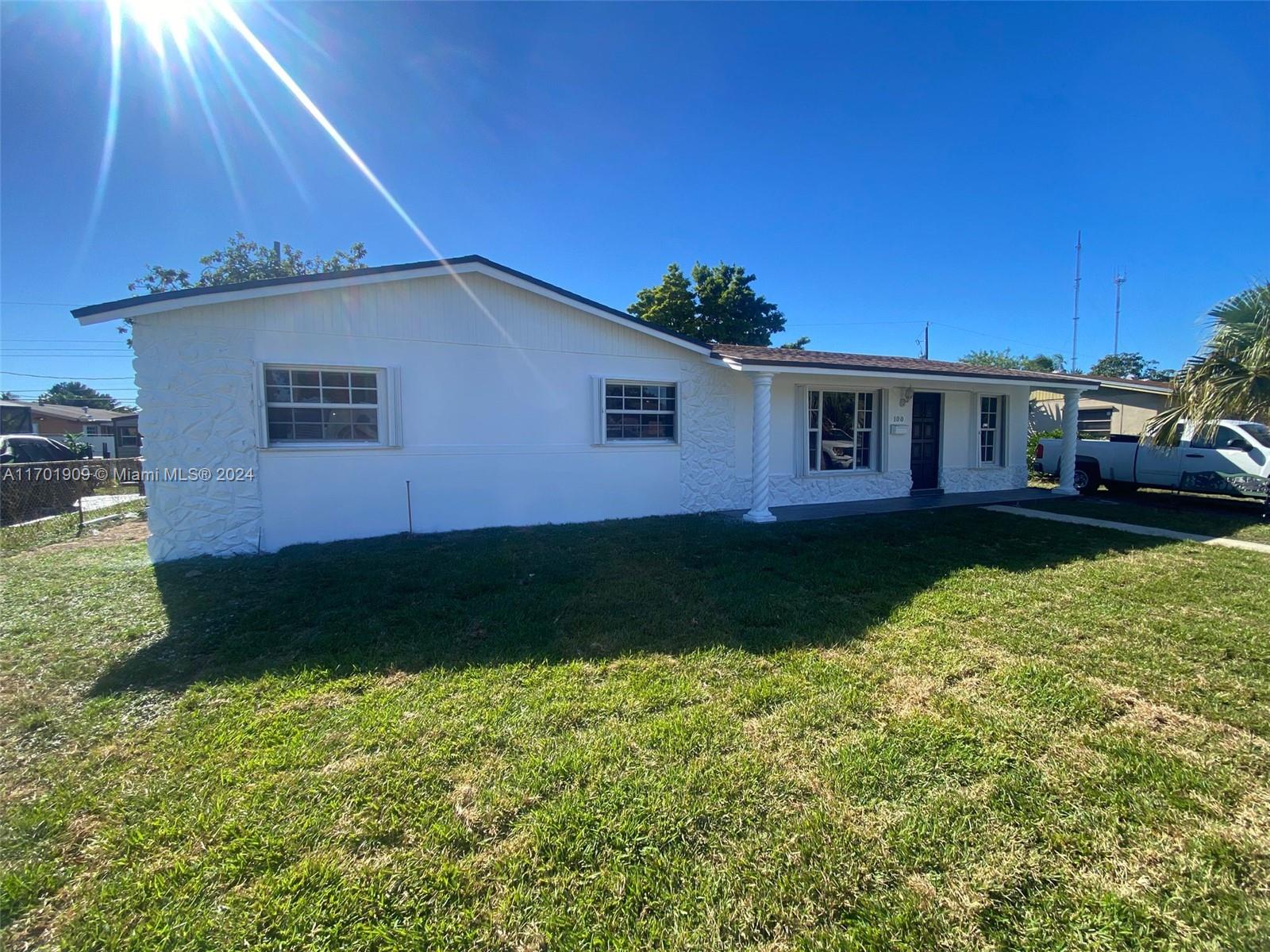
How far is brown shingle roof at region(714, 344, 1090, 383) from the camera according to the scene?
9.49 metres

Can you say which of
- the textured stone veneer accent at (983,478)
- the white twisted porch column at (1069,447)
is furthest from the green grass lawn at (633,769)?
the white twisted porch column at (1069,447)

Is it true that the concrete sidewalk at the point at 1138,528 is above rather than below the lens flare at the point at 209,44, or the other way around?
below

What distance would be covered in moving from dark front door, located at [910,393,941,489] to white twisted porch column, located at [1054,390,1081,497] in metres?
3.10

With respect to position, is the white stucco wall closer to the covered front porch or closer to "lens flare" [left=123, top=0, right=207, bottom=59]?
the covered front porch

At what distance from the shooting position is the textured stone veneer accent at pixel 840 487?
1096cm

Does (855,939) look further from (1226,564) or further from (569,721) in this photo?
(1226,564)

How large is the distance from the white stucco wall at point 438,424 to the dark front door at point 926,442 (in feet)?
10.2

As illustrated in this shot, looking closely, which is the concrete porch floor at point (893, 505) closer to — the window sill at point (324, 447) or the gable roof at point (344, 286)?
the gable roof at point (344, 286)

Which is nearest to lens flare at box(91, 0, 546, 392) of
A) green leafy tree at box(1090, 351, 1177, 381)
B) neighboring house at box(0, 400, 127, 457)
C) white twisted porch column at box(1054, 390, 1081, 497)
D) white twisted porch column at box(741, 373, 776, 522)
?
white twisted porch column at box(741, 373, 776, 522)

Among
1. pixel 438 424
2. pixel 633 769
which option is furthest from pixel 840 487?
pixel 633 769

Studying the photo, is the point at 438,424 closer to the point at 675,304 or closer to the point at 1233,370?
the point at 1233,370

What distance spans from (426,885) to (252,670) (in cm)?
268

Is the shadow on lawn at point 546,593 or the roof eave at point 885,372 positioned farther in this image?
the roof eave at point 885,372

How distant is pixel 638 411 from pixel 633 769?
7417mm
